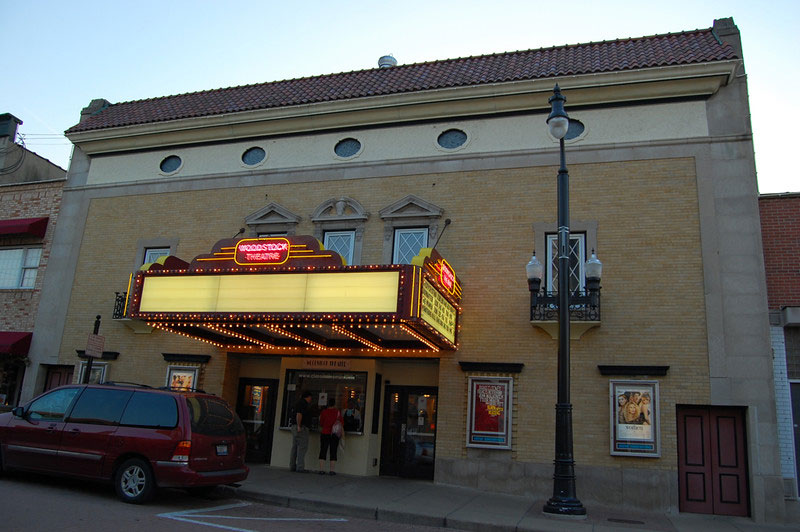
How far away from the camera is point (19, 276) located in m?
18.7

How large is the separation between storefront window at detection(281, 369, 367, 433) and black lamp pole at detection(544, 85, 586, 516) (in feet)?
18.6

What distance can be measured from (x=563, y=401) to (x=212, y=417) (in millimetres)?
5681

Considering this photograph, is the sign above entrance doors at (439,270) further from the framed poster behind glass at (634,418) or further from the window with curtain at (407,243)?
the framed poster behind glass at (634,418)

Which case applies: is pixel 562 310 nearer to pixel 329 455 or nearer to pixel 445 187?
pixel 445 187

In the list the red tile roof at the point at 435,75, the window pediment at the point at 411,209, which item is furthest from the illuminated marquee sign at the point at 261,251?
the red tile roof at the point at 435,75

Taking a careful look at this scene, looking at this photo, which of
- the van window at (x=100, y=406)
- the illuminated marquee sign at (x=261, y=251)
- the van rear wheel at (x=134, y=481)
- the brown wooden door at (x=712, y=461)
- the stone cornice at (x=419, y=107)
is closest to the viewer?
the van rear wheel at (x=134, y=481)

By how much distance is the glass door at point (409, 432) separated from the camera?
14.4 metres

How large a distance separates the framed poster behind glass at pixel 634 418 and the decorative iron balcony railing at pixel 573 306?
1436 millimetres

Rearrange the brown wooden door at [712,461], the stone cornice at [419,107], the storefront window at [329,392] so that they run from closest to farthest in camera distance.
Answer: the brown wooden door at [712,461]
the stone cornice at [419,107]
the storefront window at [329,392]

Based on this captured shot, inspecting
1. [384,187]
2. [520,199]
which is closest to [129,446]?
[384,187]

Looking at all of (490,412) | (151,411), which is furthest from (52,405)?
(490,412)

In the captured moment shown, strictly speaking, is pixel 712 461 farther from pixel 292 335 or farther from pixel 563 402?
pixel 292 335

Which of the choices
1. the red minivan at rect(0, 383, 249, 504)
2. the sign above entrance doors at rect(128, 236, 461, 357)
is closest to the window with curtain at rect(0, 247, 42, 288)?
the sign above entrance doors at rect(128, 236, 461, 357)

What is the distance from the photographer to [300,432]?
14.3 meters
